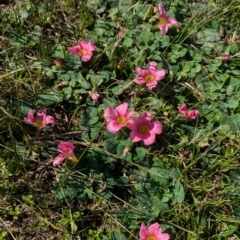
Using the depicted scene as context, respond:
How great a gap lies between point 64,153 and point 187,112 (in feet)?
1.80

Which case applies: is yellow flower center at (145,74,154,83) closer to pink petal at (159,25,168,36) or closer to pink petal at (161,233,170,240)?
pink petal at (159,25,168,36)

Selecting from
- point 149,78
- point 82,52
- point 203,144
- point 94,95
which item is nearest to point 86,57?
point 82,52

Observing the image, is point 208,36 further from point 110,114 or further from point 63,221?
point 63,221

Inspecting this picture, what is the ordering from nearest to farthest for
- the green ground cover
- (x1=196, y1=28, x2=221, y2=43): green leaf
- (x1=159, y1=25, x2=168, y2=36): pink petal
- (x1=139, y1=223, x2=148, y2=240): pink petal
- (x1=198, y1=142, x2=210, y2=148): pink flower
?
(x1=139, y1=223, x2=148, y2=240): pink petal < the green ground cover < (x1=198, y1=142, x2=210, y2=148): pink flower < (x1=159, y1=25, x2=168, y2=36): pink petal < (x1=196, y1=28, x2=221, y2=43): green leaf

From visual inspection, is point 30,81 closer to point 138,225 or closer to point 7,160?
point 7,160

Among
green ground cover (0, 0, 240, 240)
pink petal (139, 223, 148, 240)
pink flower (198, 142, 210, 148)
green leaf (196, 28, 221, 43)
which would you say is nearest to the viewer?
pink petal (139, 223, 148, 240)

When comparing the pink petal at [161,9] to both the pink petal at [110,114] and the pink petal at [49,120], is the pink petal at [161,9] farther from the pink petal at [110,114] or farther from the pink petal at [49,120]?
the pink petal at [49,120]

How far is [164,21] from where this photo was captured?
2178 millimetres

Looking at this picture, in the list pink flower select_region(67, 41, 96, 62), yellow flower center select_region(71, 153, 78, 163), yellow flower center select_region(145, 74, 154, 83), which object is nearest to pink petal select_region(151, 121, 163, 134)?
yellow flower center select_region(145, 74, 154, 83)

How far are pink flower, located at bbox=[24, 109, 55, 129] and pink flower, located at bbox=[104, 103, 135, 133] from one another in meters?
0.23

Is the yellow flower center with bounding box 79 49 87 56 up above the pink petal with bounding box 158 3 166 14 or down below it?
below

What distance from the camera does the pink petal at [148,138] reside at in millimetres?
1892

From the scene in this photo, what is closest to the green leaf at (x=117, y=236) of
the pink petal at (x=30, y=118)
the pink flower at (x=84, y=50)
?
the pink petal at (x=30, y=118)

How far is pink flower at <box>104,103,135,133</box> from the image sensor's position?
184cm
